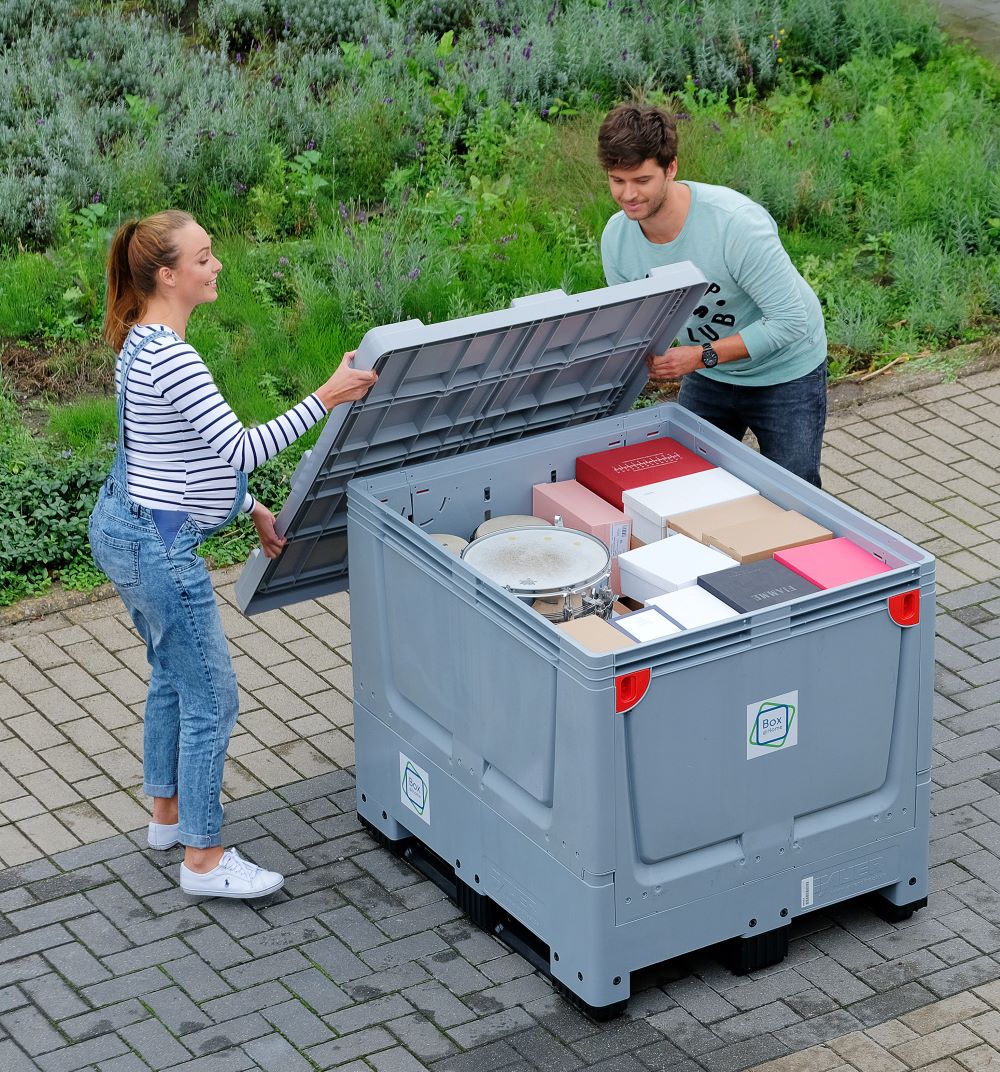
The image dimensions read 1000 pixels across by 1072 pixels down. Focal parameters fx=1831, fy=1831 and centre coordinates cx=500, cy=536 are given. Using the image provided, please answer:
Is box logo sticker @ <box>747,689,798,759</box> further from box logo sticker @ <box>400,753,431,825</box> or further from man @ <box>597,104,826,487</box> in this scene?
man @ <box>597,104,826,487</box>

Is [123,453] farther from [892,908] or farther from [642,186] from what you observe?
[892,908]

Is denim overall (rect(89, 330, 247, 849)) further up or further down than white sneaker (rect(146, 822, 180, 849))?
further up

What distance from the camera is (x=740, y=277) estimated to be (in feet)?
17.3

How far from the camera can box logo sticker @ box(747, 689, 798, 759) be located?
448 centimetres

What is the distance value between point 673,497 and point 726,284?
0.67 meters

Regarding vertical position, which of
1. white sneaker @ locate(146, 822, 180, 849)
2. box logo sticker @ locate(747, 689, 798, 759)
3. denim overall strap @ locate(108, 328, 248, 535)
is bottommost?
white sneaker @ locate(146, 822, 180, 849)

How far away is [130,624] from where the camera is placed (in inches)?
262

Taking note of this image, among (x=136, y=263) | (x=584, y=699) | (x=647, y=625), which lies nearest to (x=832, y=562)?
(x=647, y=625)

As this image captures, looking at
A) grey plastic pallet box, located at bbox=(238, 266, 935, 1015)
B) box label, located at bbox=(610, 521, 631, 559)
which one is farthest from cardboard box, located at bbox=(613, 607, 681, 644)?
box label, located at bbox=(610, 521, 631, 559)

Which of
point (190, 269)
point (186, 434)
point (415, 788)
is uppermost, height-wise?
→ point (190, 269)

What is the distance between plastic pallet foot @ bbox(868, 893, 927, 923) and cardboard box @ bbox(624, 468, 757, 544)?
1.17 meters

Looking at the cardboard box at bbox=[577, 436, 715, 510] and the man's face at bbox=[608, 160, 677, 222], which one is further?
the cardboard box at bbox=[577, 436, 715, 510]

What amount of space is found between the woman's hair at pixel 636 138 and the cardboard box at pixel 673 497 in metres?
0.90

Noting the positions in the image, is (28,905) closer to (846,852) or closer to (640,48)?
(846,852)
